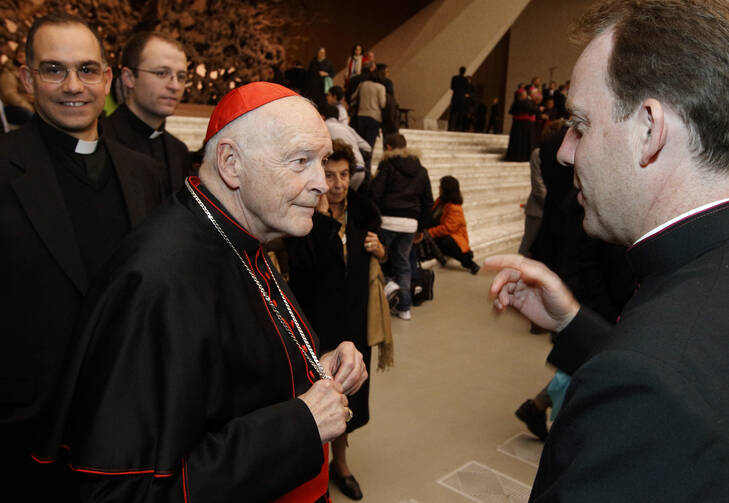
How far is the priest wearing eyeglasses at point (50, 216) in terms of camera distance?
1831mm

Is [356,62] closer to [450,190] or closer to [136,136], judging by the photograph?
[450,190]

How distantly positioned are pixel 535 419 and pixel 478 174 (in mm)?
9236

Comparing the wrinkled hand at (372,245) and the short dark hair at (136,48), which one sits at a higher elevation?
the short dark hair at (136,48)

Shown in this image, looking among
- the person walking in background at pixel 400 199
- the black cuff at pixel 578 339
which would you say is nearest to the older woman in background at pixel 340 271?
the black cuff at pixel 578 339

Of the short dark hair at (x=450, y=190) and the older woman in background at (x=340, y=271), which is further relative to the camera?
the short dark hair at (x=450, y=190)

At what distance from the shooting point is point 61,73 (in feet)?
6.95

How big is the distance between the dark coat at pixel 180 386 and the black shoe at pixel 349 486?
1785mm

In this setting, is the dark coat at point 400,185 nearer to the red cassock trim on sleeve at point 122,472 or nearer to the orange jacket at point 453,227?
the orange jacket at point 453,227

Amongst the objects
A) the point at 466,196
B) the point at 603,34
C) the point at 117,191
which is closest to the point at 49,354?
the point at 117,191

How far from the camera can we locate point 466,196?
11078 mm

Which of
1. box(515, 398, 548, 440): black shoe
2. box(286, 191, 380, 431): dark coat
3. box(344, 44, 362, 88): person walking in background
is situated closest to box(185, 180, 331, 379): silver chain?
box(286, 191, 380, 431): dark coat

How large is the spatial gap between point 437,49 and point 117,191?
16895 millimetres

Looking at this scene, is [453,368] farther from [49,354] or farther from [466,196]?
[466,196]

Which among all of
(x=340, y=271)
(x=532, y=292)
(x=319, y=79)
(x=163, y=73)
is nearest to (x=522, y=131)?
(x=319, y=79)
